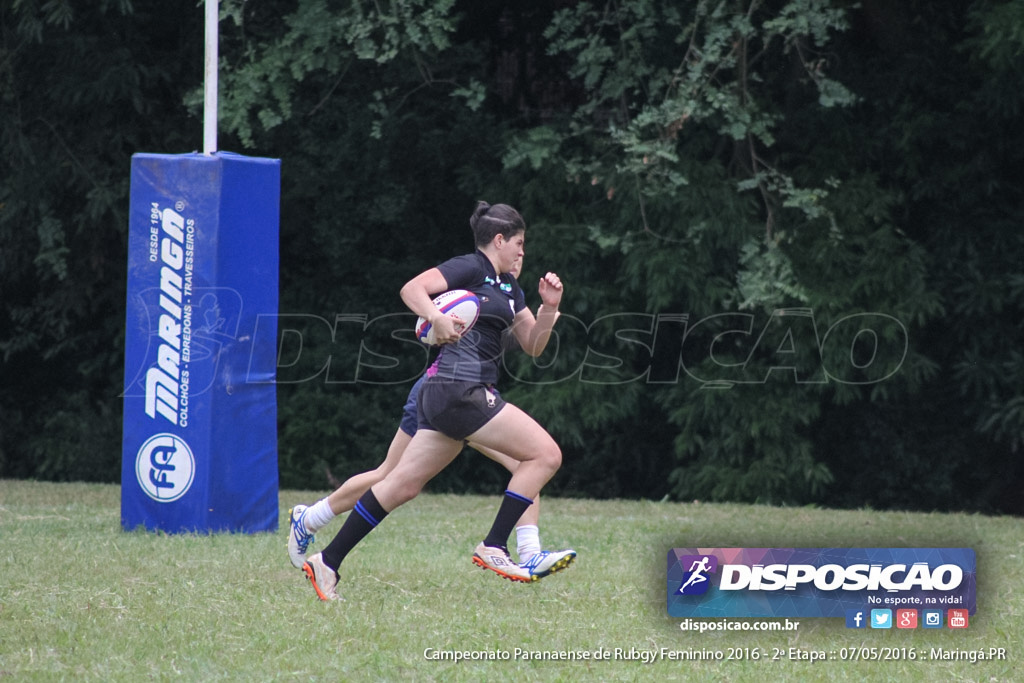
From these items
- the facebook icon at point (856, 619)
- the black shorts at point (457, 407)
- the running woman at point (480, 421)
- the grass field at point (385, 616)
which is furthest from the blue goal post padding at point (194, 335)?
the facebook icon at point (856, 619)

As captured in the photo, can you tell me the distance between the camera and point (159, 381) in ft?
25.8

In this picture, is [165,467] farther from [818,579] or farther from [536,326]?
[818,579]

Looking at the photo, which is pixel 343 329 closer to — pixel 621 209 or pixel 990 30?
pixel 621 209

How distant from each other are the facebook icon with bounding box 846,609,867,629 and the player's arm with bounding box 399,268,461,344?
1943 millimetres

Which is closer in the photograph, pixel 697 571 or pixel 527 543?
pixel 697 571

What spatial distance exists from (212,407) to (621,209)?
5676 mm

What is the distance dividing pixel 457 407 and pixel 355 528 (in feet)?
2.29

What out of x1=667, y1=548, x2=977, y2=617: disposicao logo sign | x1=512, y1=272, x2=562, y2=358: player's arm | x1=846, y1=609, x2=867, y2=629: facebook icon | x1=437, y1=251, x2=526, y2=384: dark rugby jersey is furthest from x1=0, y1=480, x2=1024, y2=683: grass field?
x1=512, y1=272, x2=562, y2=358: player's arm

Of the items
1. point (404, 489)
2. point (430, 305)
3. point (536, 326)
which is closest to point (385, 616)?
point (404, 489)

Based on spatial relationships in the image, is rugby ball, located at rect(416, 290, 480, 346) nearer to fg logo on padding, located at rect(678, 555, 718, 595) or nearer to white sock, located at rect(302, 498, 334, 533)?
white sock, located at rect(302, 498, 334, 533)

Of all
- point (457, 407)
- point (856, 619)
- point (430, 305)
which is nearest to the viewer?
point (856, 619)

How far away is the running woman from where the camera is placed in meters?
5.69

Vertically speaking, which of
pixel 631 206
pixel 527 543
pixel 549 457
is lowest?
pixel 527 543

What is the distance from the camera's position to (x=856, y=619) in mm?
5113
